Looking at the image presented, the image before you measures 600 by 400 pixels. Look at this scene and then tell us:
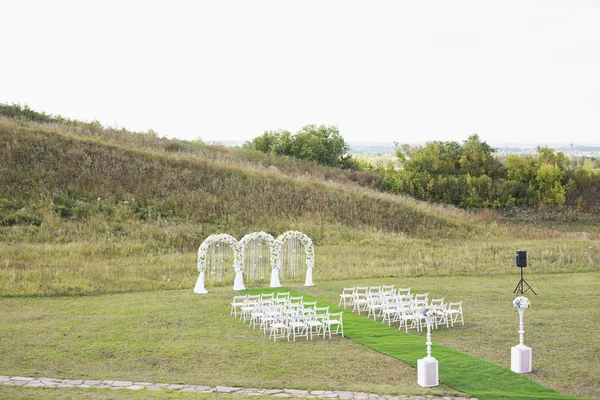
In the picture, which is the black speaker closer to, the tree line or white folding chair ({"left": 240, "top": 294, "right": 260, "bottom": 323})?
white folding chair ({"left": 240, "top": 294, "right": 260, "bottom": 323})

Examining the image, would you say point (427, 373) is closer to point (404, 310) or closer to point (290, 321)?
point (404, 310)

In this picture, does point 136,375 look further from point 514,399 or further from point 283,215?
point 283,215

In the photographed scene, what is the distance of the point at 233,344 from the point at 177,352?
138 centimetres

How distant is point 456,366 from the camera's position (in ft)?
46.6

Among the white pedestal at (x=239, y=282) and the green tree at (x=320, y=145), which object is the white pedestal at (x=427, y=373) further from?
the green tree at (x=320, y=145)

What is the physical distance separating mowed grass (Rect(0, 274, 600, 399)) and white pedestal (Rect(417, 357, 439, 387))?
0.16 meters

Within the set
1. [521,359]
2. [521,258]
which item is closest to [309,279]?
[521,258]

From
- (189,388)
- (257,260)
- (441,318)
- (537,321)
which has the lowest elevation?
(189,388)

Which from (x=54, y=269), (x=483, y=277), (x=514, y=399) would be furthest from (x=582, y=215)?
(x=514, y=399)

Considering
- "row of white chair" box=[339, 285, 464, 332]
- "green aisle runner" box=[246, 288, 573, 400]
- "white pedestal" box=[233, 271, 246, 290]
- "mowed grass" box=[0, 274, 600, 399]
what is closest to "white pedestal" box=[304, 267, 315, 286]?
"mowed grass" box=[0, 274, 600, 399]

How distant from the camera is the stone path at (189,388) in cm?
1228

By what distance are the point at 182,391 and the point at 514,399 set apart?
5797mm

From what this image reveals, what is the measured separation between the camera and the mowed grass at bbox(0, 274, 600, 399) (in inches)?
536

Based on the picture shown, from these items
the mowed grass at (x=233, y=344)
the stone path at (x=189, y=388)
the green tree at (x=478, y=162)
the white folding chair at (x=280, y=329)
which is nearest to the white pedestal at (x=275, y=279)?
the mowed grass at (x=233, y=344)
